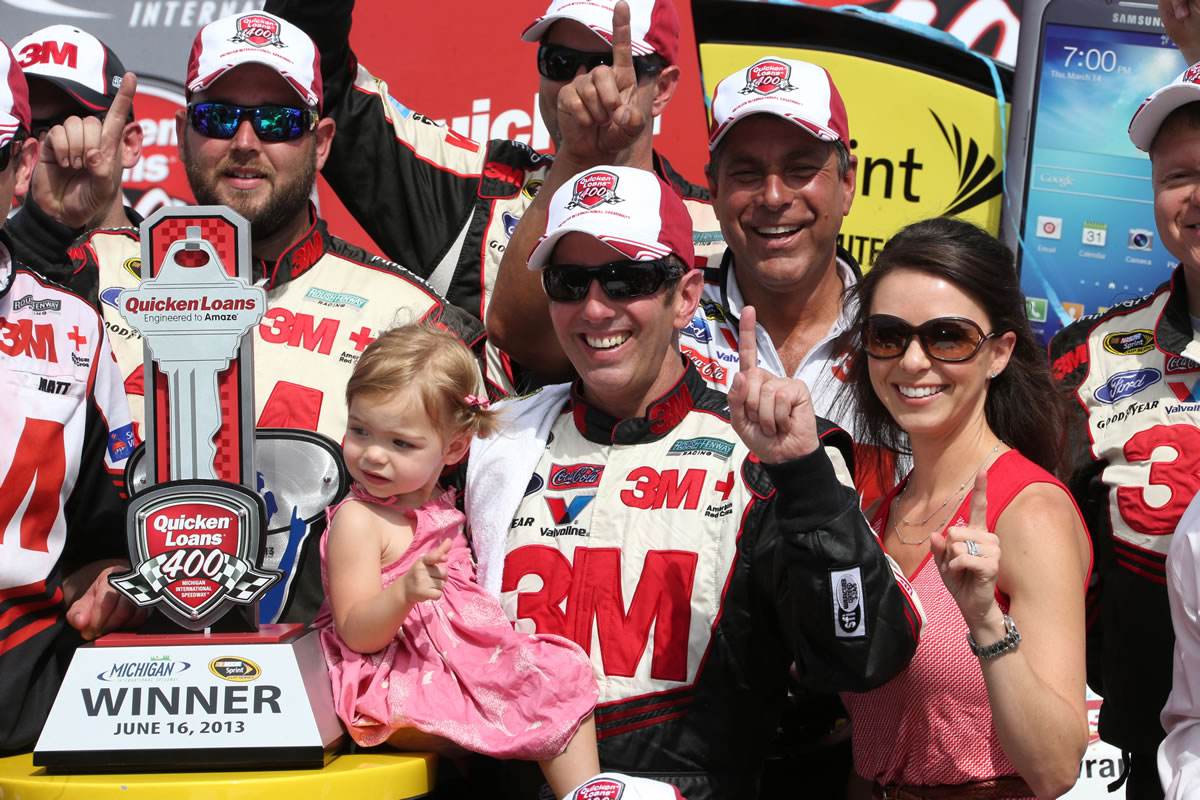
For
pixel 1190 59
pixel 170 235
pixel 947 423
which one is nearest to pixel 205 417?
pixel 170 235

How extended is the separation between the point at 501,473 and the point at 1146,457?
1441 millimetres

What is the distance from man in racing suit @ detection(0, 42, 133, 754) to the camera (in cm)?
250

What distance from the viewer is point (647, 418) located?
8.51 feet

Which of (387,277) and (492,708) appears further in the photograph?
(387,277)

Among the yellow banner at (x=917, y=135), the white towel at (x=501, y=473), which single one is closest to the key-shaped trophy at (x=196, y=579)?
the white towel at (x=501, y=473)

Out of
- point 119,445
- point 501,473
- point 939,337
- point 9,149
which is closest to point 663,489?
point 501,473

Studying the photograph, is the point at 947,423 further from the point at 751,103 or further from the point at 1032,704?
the point at 751,103

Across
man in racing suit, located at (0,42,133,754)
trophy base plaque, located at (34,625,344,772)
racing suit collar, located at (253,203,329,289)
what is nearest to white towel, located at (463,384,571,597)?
trophy base plaque, located at (34,625,344,772)

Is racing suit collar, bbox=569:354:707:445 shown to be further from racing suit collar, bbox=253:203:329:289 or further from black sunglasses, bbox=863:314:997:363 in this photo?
racing suit collar, bbox=253:203:329:289

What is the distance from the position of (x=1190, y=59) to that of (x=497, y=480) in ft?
6.88

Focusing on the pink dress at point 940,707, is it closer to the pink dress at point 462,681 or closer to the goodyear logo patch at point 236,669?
the pink dress at point 462,681

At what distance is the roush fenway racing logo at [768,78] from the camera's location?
3.14 m

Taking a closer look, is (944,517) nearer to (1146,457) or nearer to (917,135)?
(1146,457)

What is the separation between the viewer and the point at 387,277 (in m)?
3.38
